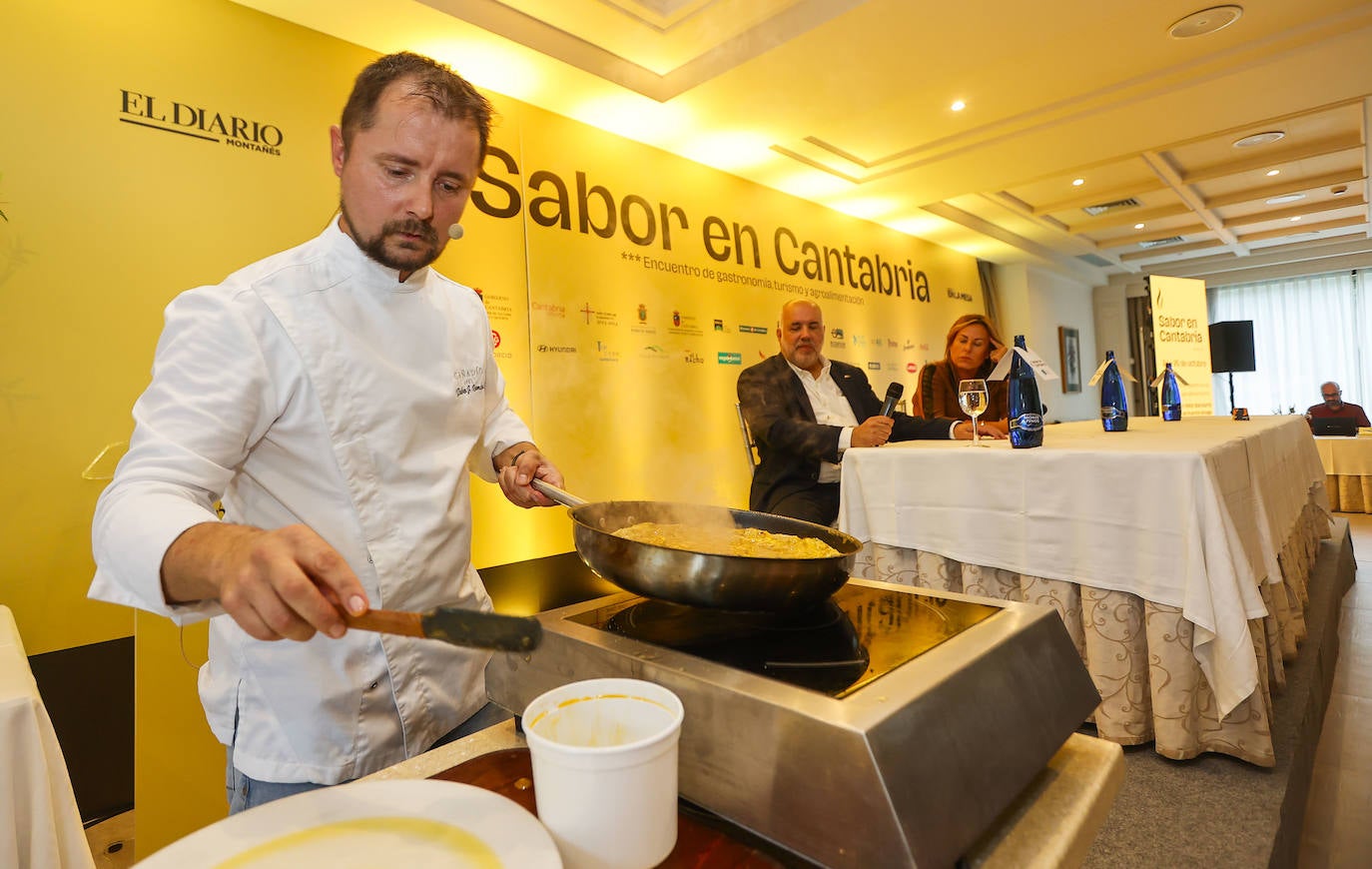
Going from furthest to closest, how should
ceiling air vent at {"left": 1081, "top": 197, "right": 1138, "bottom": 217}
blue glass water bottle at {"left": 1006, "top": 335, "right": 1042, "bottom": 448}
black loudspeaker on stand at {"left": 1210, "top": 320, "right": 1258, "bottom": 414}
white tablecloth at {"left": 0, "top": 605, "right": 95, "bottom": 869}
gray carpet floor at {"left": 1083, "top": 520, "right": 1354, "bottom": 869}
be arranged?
ceiling air vent at {"left": 1081, "top": 197, "right": 1138, "bottom": 217}
black loudspeaker on stand at {"left": 1210, "top": 320, "right": 1258, "bottom": 414}
blue glass water bottle at {"left": 1006, "top": 335, "right": 1042, "bottom": 448}
gray carpet floor at {"left": 1083, "top": 520, "right": 1354, "bottom": 869}
white tablecloth at {"left": 0, "top": 605, "right": 95, "bottom": 869}

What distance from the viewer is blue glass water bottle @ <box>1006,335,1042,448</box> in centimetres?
210

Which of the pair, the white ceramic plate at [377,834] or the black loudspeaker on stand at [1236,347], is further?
the black loudspeaker on stand at [1236,347]

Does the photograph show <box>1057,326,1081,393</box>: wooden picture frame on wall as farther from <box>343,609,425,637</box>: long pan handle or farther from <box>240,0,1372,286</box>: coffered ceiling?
<box>343,609,425,637</box>: long pan handle

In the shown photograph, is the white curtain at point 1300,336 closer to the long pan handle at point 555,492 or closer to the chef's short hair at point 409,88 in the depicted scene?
the long pan handle at point 555,492

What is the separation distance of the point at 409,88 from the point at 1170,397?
354 cm

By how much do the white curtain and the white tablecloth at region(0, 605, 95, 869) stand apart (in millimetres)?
11733

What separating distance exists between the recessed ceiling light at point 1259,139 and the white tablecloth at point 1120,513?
4083 millimetres

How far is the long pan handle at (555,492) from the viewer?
1044mm

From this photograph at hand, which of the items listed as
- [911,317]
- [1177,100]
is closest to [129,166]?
[1177,100]

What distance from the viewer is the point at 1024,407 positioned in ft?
7.02

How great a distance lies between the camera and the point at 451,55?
3.32 metres

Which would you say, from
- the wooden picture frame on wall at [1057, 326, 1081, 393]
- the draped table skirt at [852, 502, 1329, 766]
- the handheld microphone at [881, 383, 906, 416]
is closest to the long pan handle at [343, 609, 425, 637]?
the draped table skirt at [852, 502, 1329, 766]

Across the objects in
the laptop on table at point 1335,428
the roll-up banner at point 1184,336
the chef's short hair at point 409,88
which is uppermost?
the chef's short hair at point 409,88

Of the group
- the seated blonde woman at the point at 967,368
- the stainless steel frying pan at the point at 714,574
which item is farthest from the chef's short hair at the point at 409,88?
the seated blonde woman at the point at 967,368
